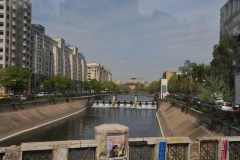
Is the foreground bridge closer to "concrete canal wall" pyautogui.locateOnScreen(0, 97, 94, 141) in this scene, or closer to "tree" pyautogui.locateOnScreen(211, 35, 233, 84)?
"concrete canal wall" pyautogui.locateOnScreen(0, 97, 94, 141)

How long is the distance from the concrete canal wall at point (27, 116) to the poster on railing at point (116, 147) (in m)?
30.8

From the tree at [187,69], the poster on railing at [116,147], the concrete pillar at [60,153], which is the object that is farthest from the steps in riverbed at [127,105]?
the concrete pillar at [60,153]

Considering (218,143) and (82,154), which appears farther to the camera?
(218,143)

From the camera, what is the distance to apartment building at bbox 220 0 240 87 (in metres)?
68.1

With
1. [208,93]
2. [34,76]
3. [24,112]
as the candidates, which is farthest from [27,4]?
[208,93]

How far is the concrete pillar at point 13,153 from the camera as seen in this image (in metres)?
8.29

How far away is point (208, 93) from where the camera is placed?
41.9 metres

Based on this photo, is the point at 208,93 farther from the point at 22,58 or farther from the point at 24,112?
the point at 22,58

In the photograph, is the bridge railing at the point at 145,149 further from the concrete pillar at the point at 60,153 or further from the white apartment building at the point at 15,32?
the white apartment building at the point at 15,32

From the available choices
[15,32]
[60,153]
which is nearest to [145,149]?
[60,153]

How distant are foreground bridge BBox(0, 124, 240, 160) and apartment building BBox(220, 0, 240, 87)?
6265cm

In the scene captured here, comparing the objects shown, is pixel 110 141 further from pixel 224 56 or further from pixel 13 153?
pixel 224 56

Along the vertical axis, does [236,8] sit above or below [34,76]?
above

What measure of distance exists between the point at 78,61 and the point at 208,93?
464 ft
